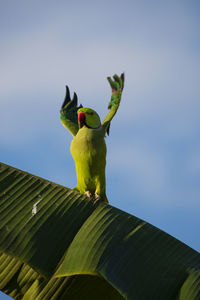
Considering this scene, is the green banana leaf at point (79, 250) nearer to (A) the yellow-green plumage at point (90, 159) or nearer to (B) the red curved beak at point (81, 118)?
(A) the yellow-green plumage at point (90, 159)

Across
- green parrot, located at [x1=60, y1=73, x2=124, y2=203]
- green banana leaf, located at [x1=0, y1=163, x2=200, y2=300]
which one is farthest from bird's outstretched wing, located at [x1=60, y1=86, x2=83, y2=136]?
green banana leaf, located at [x1=0, y1=163, x2=200, y2=300]

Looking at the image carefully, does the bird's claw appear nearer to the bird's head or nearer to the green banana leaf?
the bird's head

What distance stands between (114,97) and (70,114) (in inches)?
22.5

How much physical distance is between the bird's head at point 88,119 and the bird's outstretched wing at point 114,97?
0.11 meters

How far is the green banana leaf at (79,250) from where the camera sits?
3051 millimetres

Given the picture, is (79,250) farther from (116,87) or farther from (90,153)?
(116,87)

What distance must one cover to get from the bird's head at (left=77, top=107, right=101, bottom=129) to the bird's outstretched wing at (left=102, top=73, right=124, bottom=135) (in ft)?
0.35

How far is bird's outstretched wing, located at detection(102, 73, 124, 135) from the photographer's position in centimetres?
462

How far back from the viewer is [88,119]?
4.45 metres

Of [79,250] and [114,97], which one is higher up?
[114,97]

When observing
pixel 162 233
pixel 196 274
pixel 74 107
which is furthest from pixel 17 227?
pixel 74 107

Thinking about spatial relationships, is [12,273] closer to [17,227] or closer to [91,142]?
[17,227]

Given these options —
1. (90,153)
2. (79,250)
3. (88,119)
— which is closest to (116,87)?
(88,119)

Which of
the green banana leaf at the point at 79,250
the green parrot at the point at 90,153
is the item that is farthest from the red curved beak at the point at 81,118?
the green banana leaf at the point at 79,250
